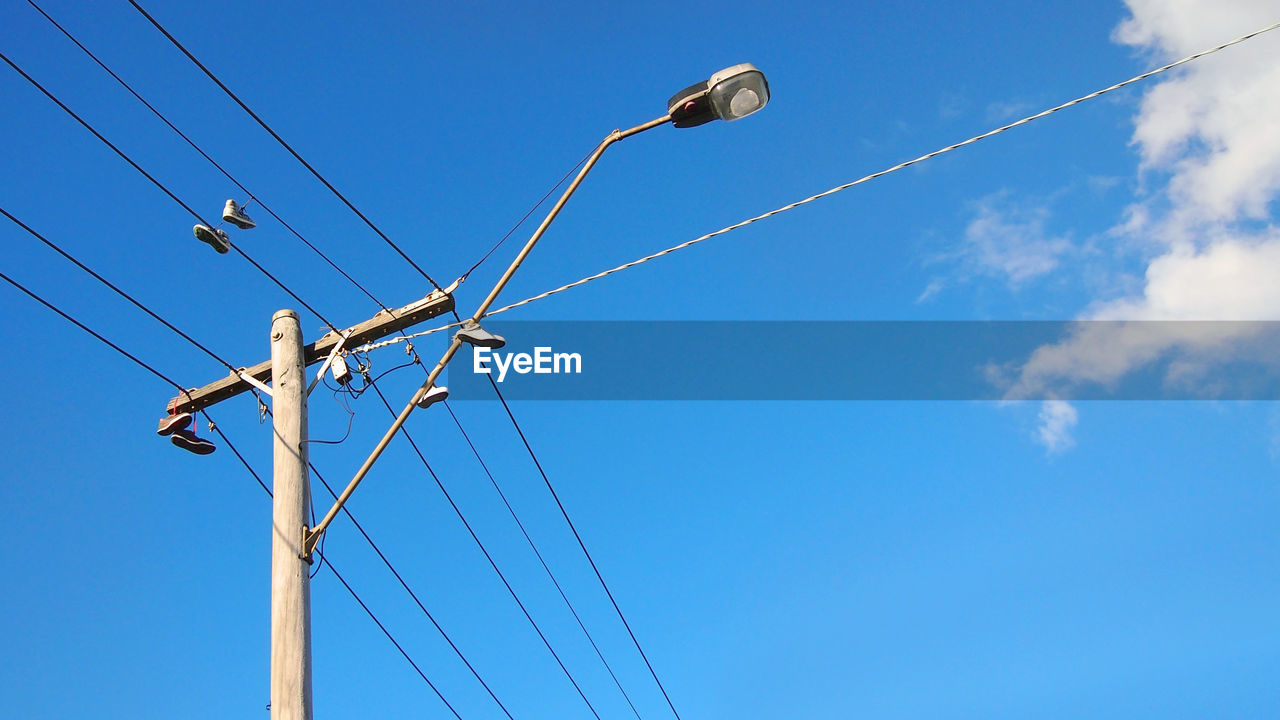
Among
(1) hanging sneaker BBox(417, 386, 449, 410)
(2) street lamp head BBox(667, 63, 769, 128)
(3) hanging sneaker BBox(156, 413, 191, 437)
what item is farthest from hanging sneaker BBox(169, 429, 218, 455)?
(2) street lamp head BBox(667, 63, 769, 128)

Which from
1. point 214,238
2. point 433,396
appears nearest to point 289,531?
point 433,396

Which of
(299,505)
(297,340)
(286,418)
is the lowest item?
(299,505)

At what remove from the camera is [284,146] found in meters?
7.89

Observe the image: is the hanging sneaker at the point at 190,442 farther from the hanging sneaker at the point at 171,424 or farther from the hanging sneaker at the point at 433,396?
the hanging sneaker at the point at 433,396

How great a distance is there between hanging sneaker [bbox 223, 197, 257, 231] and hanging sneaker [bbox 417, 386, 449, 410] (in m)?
2.00

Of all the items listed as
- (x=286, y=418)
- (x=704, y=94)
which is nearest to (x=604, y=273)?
(x=704, y=94)

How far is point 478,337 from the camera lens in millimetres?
7766

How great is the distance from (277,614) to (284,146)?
10.4 ft

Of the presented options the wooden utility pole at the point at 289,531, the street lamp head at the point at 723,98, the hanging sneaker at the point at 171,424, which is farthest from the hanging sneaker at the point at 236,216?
the street lamp head at the point at 723,98

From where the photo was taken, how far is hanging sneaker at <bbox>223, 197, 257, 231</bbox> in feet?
27.5

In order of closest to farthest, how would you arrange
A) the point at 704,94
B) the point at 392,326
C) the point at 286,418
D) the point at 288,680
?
the point at 288,680, the point at 704,94, the point at 286,418, the point at 392,326

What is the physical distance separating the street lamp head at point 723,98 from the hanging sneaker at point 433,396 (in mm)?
2365

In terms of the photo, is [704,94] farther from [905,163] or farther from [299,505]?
[299,505]

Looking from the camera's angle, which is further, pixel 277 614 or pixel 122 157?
pixel 122 157
